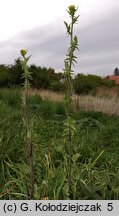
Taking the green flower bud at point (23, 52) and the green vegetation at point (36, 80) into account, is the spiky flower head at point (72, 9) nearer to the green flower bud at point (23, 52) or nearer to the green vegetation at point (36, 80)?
the green flower bud at point (23, 52)

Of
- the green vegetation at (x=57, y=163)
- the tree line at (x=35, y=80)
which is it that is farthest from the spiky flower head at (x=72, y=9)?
the tree line at (x=35, y=80)

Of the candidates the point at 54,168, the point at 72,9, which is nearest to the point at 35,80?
the point at 54,168

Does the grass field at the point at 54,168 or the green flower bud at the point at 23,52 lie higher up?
the green flower bud at the point at 23,52

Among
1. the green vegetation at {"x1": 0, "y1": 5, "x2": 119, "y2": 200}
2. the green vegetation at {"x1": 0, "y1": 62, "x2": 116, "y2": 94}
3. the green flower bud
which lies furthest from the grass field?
the green vegetation at {"x1": 0, "y1": 62, "x2": 116, "y2": 94}

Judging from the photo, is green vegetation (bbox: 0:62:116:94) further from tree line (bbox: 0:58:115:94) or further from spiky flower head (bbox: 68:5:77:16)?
spiky flower head (bbox: 68:5:77:16)

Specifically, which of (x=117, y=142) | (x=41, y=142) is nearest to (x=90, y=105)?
(x=117, y=142)

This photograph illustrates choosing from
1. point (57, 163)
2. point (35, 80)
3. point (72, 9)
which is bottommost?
point (57, 163)

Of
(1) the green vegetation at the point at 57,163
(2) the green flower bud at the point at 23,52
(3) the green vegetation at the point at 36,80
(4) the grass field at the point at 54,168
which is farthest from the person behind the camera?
(3) the green vegetation at the point at 36,80

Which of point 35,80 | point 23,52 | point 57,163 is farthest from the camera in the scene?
point 35,80

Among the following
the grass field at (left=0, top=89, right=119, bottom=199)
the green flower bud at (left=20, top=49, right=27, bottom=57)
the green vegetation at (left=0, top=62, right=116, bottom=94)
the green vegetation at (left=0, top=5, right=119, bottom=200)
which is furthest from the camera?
the green vegetation at (left=0, top=62, right=116, bottom=94)

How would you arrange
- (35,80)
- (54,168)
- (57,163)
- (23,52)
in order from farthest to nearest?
(35,80)
(57,163)
(54,168)
(23,52)

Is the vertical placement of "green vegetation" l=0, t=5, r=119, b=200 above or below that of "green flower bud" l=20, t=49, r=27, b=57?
below

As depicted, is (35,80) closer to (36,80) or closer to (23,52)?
(36,80)

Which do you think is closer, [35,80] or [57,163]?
[57,163]
